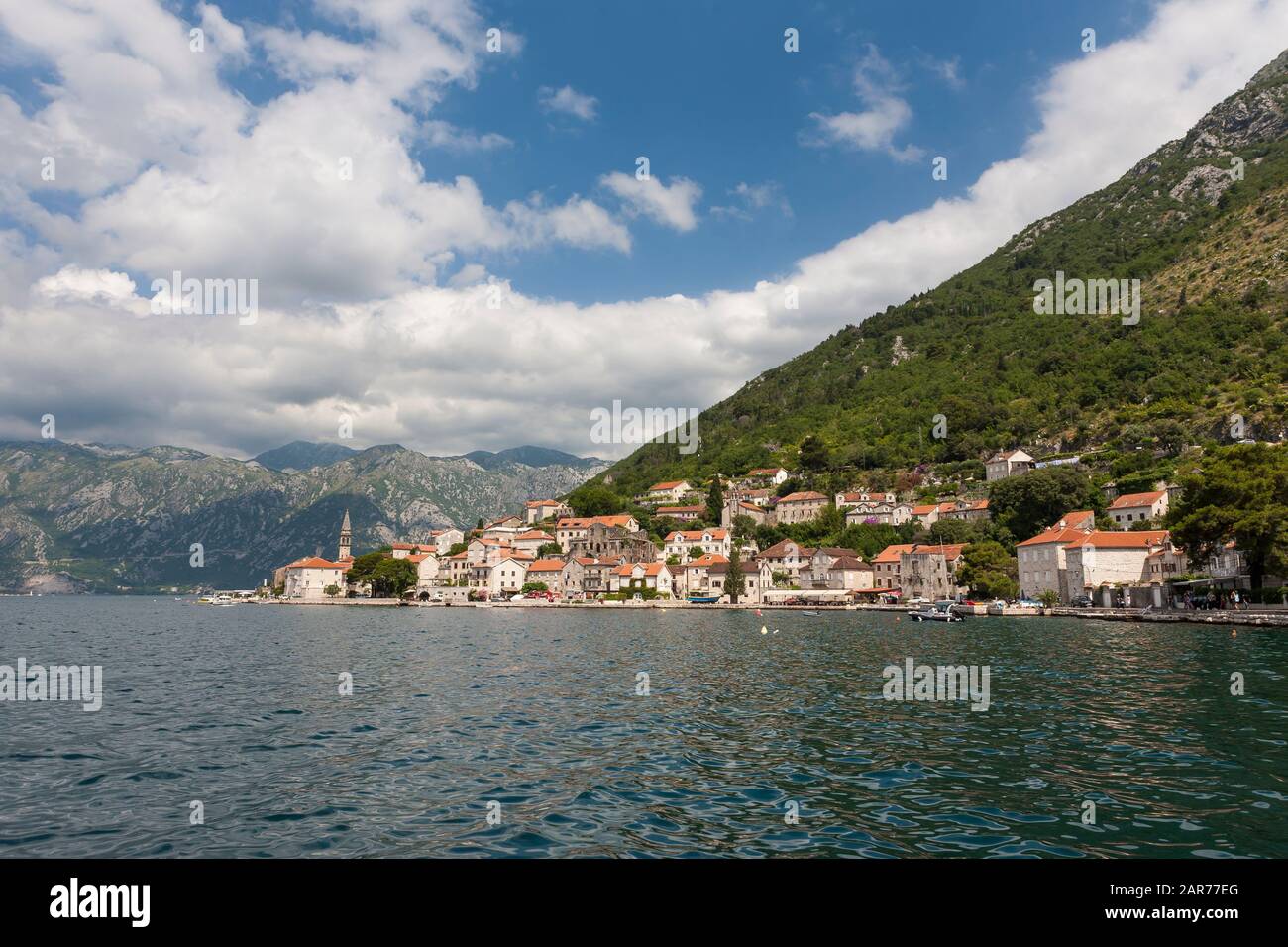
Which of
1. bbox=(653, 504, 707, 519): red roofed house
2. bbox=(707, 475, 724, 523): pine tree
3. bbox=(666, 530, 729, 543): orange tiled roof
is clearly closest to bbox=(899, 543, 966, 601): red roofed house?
bbox=(666, 530, 729, 543): orange tiled roof

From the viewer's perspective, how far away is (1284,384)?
112375 mm

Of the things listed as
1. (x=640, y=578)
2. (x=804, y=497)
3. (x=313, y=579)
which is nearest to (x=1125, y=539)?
(x=804, y=497)

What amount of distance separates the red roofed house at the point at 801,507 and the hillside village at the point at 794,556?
0.28 m

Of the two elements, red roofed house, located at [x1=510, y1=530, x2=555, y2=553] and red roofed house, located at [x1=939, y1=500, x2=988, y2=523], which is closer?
red roofed house, located at [x1=939, y1=500, x2=988, y2=523]

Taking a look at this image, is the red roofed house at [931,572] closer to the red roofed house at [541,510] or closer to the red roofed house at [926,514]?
the red roofed house at [926,514]

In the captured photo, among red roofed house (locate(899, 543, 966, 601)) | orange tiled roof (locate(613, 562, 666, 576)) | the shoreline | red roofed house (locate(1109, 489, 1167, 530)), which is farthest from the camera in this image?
orange tiled roof (locate(613, 562, 666, 576))

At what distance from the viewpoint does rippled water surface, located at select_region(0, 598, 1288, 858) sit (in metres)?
12.2

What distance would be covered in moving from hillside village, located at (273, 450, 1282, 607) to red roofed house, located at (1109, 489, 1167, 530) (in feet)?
0.58

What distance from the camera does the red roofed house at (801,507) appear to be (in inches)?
5802

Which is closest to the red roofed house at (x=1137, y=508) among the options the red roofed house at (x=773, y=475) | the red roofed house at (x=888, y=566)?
the red roofed house at (x=888, y=566)

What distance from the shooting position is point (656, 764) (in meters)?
17.0

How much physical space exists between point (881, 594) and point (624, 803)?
107670mm

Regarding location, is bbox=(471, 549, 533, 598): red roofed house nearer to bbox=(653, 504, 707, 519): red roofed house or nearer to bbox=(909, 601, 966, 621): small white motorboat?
bbox=(653, 504, 707, 519): red roofed house

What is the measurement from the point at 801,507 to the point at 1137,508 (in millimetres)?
62091
